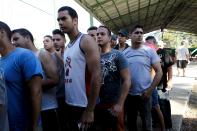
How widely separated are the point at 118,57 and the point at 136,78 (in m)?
0.83

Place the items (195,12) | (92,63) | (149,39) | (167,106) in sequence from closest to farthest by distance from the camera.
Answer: (92,63)
(167,106)
(149,39)
(195,12)

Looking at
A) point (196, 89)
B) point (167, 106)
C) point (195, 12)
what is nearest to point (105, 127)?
point (167, 106)

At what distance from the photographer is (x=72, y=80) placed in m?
3.15

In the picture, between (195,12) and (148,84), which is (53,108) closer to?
(148,84)

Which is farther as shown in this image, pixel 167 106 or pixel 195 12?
pixel 195 12

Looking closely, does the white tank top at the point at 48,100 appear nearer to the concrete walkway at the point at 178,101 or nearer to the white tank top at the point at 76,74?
the white tank top at the point at 76,74

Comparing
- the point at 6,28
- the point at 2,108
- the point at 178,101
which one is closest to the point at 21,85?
the point at 6,28

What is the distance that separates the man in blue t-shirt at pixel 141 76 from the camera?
4.80 metres

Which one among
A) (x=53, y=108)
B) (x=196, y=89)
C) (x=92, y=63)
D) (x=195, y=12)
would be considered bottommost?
(x=196, y=89)

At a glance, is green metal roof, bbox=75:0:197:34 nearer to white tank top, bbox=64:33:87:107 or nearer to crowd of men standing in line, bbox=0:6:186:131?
crowd of men standing in line, bbox=0:6:186:131

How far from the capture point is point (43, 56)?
3645mm

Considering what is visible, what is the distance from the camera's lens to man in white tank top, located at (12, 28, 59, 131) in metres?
3.56

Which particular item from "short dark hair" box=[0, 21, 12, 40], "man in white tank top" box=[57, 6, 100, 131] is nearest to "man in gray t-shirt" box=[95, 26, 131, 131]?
"man in white tank top" box=[57, 6, 100, 131]

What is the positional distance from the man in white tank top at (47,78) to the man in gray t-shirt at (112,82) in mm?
489
